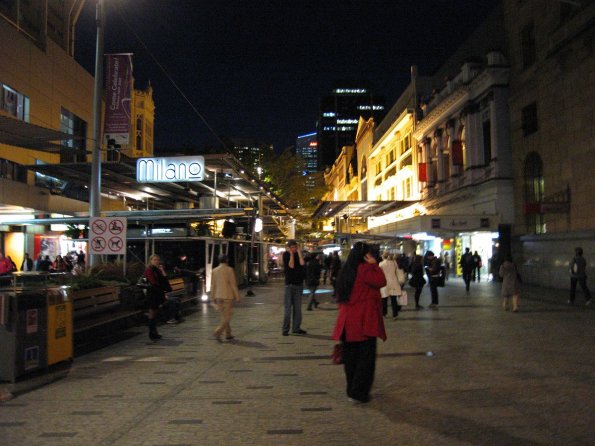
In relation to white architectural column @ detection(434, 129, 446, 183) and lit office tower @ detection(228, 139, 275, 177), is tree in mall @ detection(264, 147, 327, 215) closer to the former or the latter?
lit office tower @ detection(228, 139, 275, 177)

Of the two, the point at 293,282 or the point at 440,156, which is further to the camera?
the point at 440,156

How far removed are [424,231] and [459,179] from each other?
5790mm

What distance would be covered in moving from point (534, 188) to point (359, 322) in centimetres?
2232

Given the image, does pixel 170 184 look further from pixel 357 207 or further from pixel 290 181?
pixel 290 181

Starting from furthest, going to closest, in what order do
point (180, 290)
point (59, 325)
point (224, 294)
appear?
point (180, 290) < point (224, 294) < point (59, 325)

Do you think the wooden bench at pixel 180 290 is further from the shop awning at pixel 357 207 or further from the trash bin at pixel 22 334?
the shop awning at pixel 357 207

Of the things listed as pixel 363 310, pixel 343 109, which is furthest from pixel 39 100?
pixel 343 109

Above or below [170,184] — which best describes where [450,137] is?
above

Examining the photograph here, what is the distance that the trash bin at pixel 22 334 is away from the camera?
7535mm

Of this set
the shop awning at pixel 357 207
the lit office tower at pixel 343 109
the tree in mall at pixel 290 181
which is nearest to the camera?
the shop awning at pixel 357 207

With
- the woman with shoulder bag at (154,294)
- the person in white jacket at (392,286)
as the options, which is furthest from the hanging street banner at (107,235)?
the person in white jacket at (392,286)

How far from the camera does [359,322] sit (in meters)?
6.36

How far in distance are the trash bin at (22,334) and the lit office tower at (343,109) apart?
159346 mm

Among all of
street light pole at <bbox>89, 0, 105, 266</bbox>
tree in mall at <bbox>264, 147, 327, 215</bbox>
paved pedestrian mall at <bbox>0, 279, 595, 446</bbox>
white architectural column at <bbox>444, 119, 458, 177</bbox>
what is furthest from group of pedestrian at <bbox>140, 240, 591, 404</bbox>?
tree in mall at <bbox>264, 147, 327, 215</bbox>
